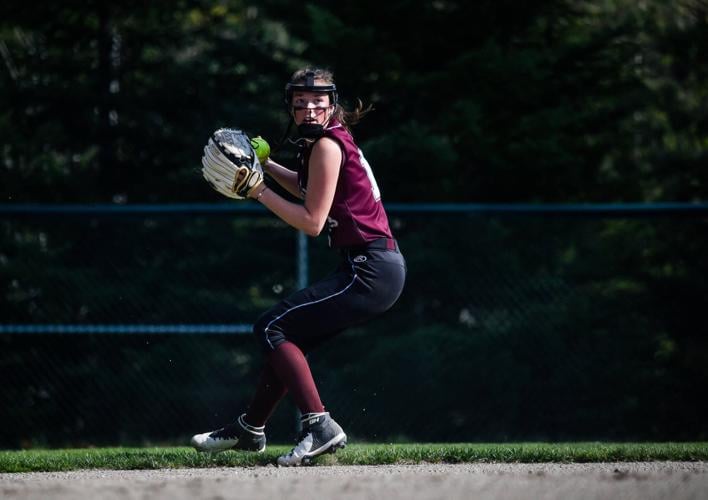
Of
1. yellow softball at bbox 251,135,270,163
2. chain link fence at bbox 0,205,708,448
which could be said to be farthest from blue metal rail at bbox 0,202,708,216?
yellow softball at bbox 251,135,270,163

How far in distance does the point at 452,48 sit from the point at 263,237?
330 cm

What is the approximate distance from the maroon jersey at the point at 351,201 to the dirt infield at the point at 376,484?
1.13m

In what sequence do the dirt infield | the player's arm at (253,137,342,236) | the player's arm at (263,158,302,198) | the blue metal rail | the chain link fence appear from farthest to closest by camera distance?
the chain link fence
the blue metal rail
the player's arm at (263,158,302,198)
the player's arm at (253,137,342,236)
the dirt infield

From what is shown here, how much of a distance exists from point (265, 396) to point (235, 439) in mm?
293

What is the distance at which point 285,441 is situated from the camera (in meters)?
8.70

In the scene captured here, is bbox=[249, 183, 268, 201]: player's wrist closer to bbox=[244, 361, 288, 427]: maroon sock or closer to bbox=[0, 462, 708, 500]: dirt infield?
bbox=[244, 361, 288, 427]: maroon sock

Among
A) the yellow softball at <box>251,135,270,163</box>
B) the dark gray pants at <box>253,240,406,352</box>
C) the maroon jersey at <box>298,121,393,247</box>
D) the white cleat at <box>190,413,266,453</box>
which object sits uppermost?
the yellow softball at <box>251,135,270,163</box>

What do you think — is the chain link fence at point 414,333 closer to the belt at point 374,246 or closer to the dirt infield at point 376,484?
the belt at point 374,246

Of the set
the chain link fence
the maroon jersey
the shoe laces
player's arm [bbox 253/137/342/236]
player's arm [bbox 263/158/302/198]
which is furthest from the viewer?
the chain link fence

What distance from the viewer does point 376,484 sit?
453 cm

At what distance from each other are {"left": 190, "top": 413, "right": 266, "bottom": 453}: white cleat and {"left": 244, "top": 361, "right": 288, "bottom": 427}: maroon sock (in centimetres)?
4

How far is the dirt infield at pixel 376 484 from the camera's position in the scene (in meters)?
4.43

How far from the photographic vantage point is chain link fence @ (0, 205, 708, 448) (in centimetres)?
A: 868

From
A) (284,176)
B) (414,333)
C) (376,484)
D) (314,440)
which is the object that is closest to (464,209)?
(414,333)
